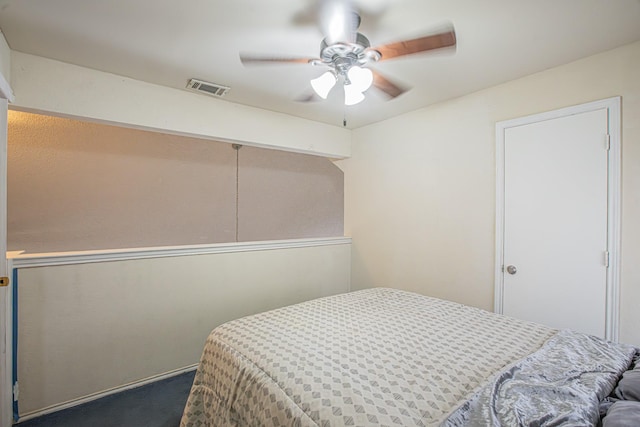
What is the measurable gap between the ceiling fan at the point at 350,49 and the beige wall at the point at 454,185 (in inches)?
42.3

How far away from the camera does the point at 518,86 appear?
7.61ft

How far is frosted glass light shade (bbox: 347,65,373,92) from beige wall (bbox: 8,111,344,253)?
8.76 ft

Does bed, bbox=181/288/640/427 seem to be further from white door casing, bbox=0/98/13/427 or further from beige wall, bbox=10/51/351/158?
beige wall, bbox=10/51/351/158

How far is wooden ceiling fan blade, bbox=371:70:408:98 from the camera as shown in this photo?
1868mm

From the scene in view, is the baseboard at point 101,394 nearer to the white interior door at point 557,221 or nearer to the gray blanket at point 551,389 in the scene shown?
the gray blanket at point 551,389

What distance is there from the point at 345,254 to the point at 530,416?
281 cm

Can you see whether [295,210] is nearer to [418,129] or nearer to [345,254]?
[345,254]

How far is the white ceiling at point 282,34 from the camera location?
4.92ft

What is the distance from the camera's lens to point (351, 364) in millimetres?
1318

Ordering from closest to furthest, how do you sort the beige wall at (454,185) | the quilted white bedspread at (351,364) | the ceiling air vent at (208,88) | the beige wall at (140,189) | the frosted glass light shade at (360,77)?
the quilted white bedspread at (351,364)
the frosted glass light shade at (360,77)
the beige wall at (454,185)
the ceiling air vent at (208,88)
the beige wall at (140,189)

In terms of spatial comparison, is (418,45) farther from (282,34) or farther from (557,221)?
(557,221)

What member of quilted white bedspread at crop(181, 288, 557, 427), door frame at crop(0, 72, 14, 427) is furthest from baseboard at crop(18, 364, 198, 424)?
quilted white bedspread at crop(181, 288, 557, 427)

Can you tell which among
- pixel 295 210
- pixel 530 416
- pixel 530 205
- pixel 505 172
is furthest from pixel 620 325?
pixel 295 210

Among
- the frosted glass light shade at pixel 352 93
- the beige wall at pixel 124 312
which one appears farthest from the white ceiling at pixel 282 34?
the beige wall at pixel 124 312
